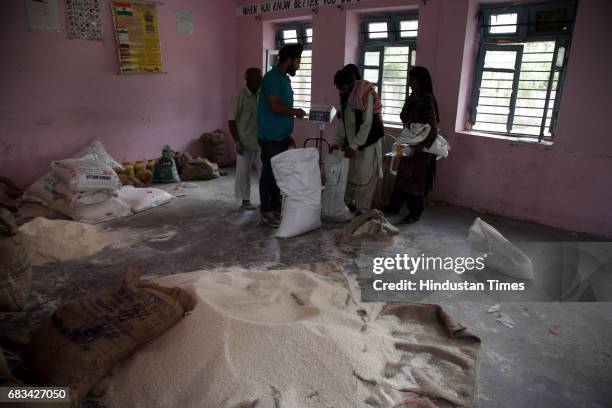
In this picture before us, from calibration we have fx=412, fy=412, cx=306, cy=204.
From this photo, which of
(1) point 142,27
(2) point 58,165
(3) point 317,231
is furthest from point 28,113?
(3) point 317,231

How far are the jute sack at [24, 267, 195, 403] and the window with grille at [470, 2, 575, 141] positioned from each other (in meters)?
3.70

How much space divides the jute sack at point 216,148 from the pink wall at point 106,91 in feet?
0.55

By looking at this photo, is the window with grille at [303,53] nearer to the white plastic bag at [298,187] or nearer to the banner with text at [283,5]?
the banner with text at [283,5]

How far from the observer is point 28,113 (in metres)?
4.63

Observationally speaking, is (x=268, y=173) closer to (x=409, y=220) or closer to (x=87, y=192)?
(x=409, y=220)

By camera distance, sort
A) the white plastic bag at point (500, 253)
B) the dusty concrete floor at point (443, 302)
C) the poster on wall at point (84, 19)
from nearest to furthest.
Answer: the dusty concrete floor at point (443, 302)
the white plastic bag at point (500, 253)
the poster on wall at point (84, 19)

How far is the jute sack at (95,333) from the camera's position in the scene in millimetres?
1653

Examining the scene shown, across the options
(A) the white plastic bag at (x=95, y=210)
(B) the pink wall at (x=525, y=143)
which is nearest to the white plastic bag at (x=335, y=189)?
(B) the pink wall at (x=525, y=143)

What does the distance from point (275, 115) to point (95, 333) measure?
2.44m

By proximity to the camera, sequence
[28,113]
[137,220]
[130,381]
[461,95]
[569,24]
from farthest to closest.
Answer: [28,113], [461,95], [137,220], [569,24], [130,381]

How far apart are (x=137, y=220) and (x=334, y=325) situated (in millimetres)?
2673

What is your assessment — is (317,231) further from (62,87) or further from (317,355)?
(62,87)

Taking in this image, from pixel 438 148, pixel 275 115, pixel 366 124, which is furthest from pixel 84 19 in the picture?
pixel 438 148

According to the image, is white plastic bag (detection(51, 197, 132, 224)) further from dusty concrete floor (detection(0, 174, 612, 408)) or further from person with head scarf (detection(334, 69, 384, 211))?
person with head scarf (detection(334, 69, 384, 211))
